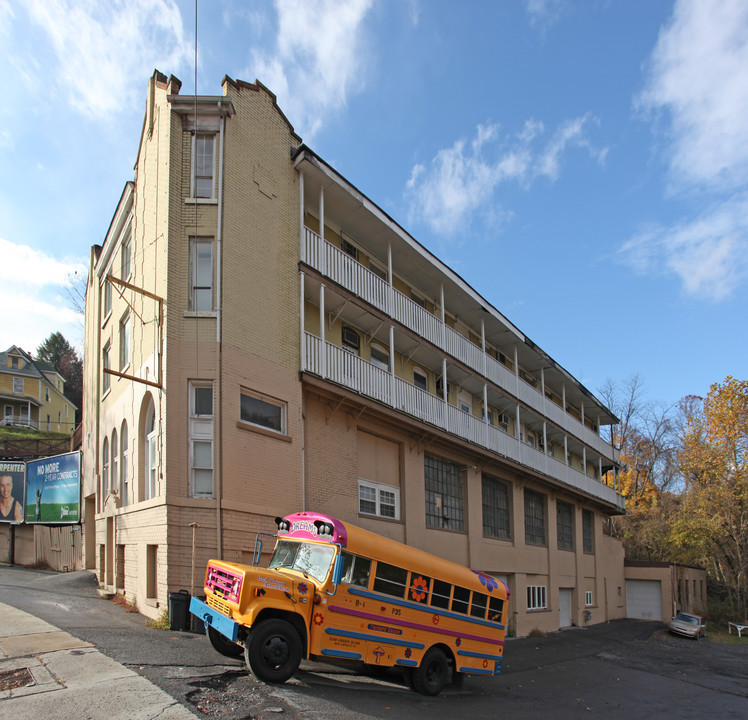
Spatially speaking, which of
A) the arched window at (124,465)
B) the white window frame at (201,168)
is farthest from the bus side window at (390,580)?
the white window frame at (201,168)

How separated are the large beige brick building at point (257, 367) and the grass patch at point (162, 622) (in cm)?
28

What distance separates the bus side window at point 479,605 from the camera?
12844mm

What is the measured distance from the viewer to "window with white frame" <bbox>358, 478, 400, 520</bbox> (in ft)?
57.7

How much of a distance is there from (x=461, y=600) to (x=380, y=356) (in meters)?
9.34

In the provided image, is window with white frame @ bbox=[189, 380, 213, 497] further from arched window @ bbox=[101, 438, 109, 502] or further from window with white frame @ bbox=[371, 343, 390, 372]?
window with white frame @ bbox=[371, 343, 390, 372]

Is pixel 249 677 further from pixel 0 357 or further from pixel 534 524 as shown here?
pixel 0 357

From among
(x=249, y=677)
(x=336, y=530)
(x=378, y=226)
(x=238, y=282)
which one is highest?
(x=378, y=226)

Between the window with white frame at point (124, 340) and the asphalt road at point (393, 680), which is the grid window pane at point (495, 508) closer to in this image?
the asphalt road at point (393, 680)

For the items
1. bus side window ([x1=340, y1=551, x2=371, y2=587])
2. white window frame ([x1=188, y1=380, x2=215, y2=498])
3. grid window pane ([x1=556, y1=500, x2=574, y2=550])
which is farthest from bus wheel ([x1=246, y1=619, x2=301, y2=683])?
grid window pane ([x1=556, y1=500, x2=574, y2=550])

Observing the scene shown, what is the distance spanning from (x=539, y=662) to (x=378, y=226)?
13395 mm

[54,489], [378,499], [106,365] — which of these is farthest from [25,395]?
[378,499]

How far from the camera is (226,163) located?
1528cm

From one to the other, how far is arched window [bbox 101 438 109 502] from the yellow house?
35.6 meters

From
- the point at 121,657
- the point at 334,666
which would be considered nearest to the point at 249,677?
the point at 121,657
